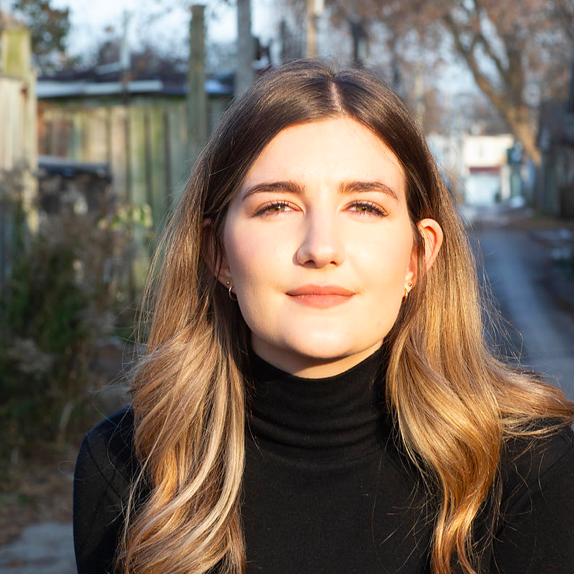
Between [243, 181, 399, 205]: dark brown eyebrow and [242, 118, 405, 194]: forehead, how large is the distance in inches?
0.5

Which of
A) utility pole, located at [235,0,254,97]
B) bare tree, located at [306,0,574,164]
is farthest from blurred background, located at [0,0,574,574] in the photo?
bare tree, located at [306,0,574,164]

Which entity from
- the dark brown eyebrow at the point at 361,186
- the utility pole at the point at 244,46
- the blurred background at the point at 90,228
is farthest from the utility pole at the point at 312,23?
the dark brown eyebrow at the point at 361,186

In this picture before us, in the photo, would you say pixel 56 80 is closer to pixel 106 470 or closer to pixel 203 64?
pixel 203 64

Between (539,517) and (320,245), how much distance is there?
769 millimetres

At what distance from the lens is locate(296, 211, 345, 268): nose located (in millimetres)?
1894

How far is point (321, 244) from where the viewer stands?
6.23 ft

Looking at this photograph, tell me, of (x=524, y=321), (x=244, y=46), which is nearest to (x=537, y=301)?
(x=524, y=321)

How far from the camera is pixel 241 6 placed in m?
5.17

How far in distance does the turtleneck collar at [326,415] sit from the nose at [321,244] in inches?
12.2

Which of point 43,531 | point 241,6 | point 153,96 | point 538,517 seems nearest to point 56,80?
point 153,96

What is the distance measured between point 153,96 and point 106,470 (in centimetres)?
763

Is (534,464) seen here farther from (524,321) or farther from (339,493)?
(524,321)

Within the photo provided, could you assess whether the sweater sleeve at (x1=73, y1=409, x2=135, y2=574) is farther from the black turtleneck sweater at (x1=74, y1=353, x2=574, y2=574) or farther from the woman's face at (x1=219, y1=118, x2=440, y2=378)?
the woman's face at (x1=219, y1=118, x2=440, y2=378)

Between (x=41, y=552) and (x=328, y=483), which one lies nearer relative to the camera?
(x=328, y=483)
